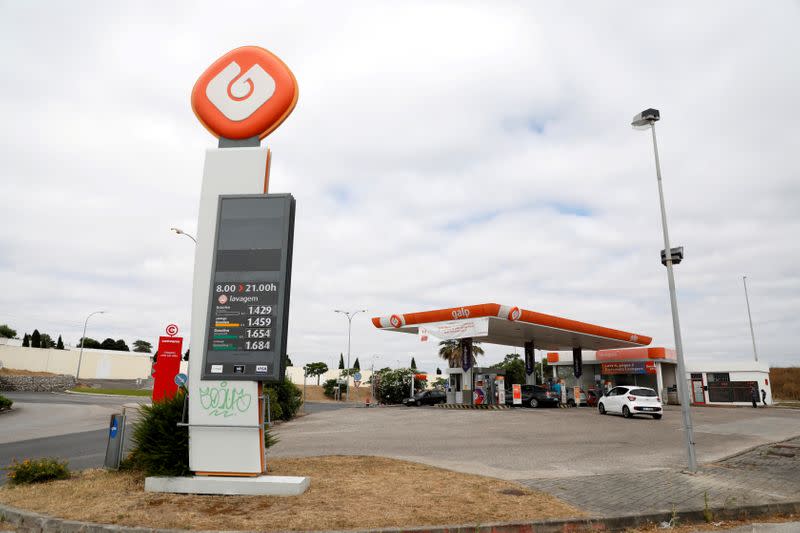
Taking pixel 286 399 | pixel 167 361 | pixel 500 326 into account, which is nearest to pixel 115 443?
pixel 167 361

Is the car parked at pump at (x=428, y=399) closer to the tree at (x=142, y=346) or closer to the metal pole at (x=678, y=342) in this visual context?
the metal pole at (x=678, y=342)

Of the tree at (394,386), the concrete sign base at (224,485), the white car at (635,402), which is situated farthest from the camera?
the tree at (394,386)

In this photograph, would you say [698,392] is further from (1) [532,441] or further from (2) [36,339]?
(2) [36,339]

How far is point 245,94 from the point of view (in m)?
9.83

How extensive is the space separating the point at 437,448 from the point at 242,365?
24.4ft

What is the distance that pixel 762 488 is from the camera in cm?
920

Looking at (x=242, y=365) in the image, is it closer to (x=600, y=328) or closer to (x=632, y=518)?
(x=632, y=518)

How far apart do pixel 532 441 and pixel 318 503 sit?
10016mm

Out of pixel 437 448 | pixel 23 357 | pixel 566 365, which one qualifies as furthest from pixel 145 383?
pixel 437 448

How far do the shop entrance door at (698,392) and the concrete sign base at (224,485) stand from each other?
43.3 m

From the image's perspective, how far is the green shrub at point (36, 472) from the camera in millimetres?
8844

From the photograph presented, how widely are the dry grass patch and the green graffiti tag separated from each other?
132 cm

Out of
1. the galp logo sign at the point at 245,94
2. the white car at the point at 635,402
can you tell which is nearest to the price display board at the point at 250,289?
the galp logo sign at the point at 245,94

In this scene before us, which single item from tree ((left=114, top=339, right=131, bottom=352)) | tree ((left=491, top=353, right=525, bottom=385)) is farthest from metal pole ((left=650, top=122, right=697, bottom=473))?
tree ((left=114, top=339, right=131, bottom=352))
